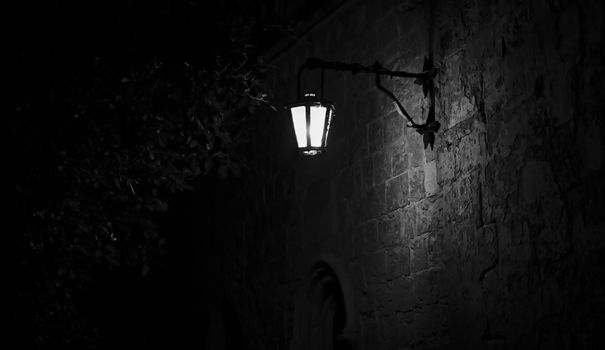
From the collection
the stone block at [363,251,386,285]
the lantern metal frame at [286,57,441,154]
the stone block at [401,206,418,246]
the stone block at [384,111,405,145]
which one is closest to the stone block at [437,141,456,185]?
the lantern metal frame at [286,57,441,154]

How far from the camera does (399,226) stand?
7391 millimetres

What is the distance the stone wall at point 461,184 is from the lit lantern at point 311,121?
73 centimetres

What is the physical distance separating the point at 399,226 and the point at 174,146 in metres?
2.26

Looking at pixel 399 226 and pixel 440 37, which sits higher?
pixel 440 37

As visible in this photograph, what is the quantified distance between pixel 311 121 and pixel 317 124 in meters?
0.05

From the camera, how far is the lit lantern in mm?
7000

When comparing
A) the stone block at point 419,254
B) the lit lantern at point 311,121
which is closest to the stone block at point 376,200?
the stone block at point 419,254

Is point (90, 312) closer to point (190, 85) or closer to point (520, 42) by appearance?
point (190, 85)

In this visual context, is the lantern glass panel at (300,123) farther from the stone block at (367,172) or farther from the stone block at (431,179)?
the stone block at (367,172)

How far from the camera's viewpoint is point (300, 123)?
7066mm

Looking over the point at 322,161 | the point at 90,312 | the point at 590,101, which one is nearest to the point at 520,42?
the point at 590,101

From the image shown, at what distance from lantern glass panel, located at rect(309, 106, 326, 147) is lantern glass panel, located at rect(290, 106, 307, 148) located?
0.18 ft

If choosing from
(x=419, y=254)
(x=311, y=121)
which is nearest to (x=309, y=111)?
(x=311, y=121)

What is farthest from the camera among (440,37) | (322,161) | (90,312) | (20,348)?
(90,312)
